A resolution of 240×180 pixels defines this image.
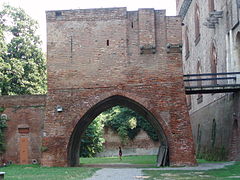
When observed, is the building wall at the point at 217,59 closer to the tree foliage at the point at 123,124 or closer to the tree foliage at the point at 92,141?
the tree foliage at the point at 123,124

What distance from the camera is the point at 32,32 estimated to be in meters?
37.6

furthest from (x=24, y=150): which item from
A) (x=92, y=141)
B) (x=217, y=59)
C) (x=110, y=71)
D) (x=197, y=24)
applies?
(x=197, y=24)

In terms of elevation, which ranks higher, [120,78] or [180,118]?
[120,78]

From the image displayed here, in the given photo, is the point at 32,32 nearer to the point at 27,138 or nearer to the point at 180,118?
the point at 27,138

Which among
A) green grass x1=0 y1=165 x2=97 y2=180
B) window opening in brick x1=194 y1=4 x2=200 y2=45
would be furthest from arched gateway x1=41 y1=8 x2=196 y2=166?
window opening in brick x1=194 y1=4 x2=200 y2=45

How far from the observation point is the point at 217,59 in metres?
26.8

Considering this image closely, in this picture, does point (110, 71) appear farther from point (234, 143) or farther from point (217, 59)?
point (217, 59)

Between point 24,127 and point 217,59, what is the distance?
12557 mm

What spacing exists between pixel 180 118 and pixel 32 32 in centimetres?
2099

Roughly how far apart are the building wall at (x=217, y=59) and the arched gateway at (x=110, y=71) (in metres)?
3.81

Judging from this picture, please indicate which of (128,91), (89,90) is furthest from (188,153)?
(89,90)

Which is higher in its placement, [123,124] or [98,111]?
[98,111]

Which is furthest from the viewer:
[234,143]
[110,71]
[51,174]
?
[234,143]

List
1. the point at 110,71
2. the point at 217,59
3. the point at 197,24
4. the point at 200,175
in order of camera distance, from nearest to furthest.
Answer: the point at 200,175 < the point at 110,71 < the point at 217,59 < the point at 197,24
